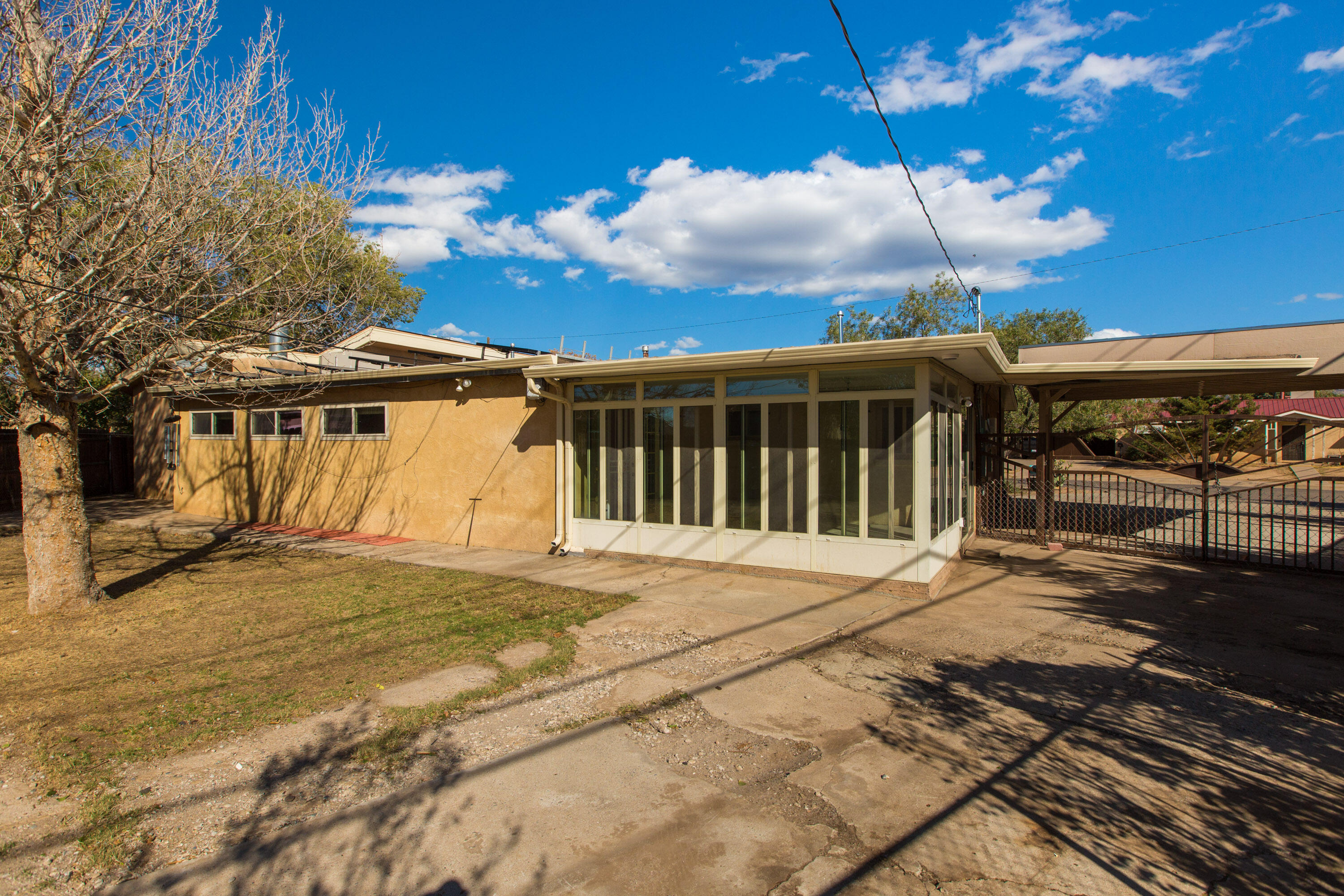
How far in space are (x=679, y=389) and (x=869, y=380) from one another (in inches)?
97.3

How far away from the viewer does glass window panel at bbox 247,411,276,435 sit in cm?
1259

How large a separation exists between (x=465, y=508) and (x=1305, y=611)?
34.4ft

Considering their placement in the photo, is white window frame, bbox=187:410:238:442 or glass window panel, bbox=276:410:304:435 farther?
white window frame, bbox=187:410:238:442

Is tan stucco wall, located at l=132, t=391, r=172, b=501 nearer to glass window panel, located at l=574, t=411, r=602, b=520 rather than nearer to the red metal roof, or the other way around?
glass window panel, located at l=574, t=411, r=602, b=520

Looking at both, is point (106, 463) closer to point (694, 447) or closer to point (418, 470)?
point (418, 470)

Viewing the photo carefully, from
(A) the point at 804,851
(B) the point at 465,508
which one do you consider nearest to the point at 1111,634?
(A) the point at 804,851

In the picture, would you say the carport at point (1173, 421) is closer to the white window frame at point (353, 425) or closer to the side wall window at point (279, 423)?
the white window frame at point (353, 425)

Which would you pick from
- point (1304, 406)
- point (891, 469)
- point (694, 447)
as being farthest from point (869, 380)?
point (1304, 406)

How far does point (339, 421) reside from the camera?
1165 cm

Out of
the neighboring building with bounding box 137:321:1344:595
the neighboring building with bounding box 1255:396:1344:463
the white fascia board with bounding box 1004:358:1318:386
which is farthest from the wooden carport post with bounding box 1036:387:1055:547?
the neighboring building with bounding box 1255:396:1344:463

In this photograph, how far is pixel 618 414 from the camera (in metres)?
8.88

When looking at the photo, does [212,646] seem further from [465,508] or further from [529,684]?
[465,508]

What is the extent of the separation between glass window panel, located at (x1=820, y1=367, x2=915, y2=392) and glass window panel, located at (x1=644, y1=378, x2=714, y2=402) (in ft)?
4.95

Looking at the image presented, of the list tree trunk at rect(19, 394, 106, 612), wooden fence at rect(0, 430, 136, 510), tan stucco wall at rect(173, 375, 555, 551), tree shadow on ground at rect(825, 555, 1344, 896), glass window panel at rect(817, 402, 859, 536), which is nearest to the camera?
tree shadow on ground at rect(825, 555, 1344, 896)
